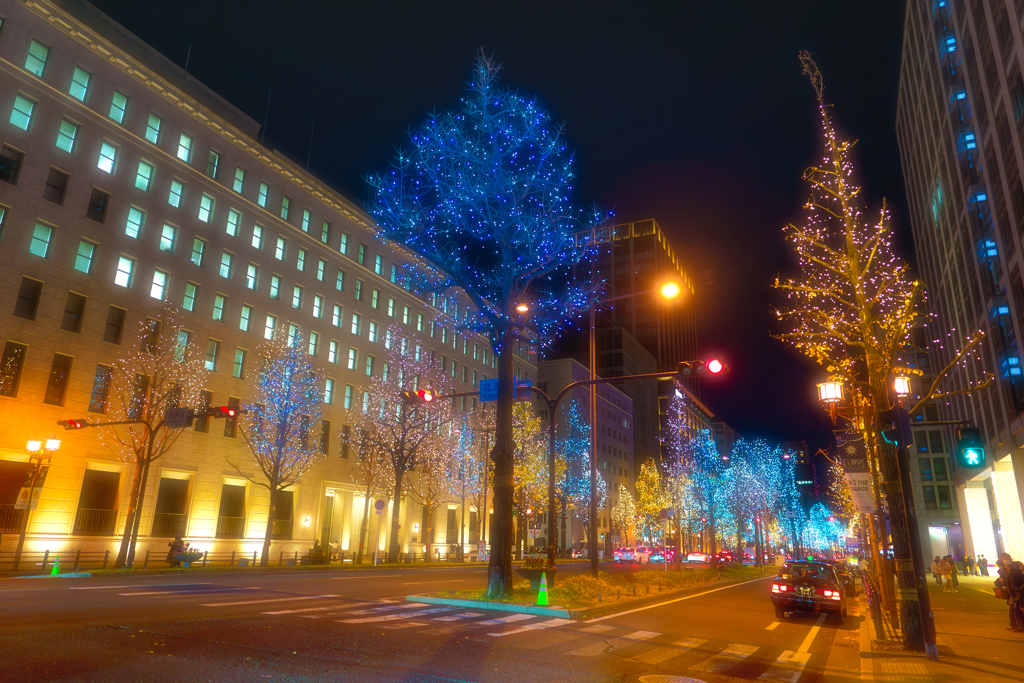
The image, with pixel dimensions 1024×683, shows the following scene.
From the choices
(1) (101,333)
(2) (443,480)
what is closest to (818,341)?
(1) (101,333)

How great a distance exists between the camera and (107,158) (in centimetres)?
→ 3447

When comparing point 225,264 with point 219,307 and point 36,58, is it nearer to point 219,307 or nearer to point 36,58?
point 219,307

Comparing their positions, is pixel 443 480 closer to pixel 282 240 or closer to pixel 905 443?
pixel 282 240

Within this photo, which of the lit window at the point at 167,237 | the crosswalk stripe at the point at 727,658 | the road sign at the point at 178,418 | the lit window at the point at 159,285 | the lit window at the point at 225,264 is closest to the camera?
the crosswalk stripe at the point at 727,658

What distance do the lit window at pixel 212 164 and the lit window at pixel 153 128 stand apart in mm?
3437

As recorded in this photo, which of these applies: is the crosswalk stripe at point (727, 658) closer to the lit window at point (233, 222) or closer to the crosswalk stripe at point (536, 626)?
the crosswalk stripe at point (536, 626)

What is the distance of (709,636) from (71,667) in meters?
11.7

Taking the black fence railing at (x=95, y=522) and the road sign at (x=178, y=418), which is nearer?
the road sign at (x=178, y=418)

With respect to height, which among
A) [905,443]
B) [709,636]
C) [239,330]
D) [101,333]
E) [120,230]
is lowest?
[709,636]

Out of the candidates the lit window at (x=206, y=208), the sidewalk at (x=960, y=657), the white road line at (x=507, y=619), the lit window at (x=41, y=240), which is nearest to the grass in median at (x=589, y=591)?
the white road line at (x=507, y=619)

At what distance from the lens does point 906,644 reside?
11219mm

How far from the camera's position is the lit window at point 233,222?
1633 inches

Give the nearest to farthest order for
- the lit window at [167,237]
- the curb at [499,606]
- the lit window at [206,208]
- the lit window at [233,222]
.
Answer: the curb at [499,606], the lit window at [167,237], the lit window at [206,208], the lit window at [233,222]

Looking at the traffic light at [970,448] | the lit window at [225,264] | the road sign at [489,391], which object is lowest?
the traffic light at [970,448]
